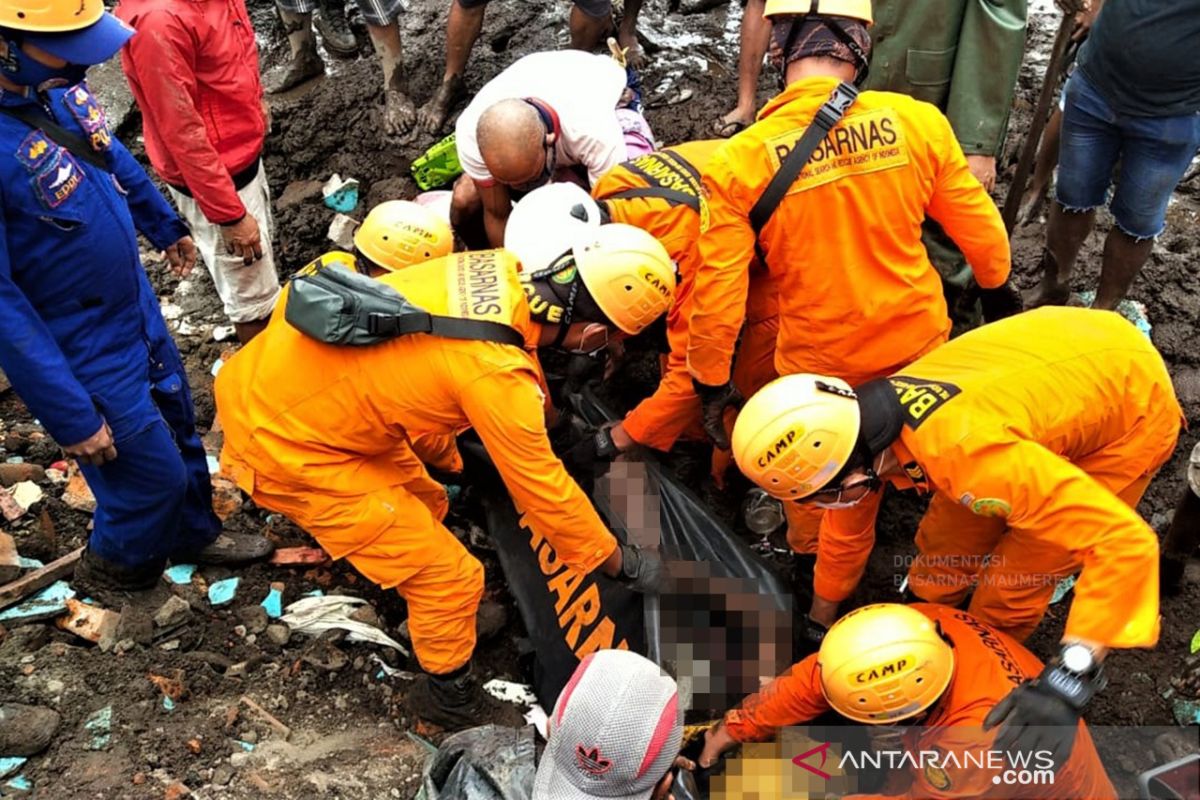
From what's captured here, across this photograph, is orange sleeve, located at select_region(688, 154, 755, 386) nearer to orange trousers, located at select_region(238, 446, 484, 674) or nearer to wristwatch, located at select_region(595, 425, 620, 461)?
wristwatch, located at select_region(595, 425, 620, 461)

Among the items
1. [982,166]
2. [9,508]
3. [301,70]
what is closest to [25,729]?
[9,508]

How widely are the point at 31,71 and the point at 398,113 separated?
2.74 m

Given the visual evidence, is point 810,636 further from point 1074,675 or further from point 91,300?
point 91,300

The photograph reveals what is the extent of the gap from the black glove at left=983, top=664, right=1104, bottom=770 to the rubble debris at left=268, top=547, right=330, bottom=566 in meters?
2.58

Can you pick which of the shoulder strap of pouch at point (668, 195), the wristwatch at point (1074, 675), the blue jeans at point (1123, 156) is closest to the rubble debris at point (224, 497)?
the shoulder strap of pouch at point (668, 195)

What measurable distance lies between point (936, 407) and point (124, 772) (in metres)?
2.56

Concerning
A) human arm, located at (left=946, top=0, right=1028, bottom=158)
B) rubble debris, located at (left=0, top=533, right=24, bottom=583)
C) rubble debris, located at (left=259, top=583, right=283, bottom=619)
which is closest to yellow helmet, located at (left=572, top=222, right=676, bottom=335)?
human arm, located at (left=946, top=0, right=1028, bottom=158)

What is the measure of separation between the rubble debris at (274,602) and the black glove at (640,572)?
4.50 ft

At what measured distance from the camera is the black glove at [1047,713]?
7.35 feet

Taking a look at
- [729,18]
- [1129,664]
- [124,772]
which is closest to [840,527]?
[1129,664]

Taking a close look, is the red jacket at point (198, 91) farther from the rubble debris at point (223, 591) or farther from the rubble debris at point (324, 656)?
the rubble debris at point (324, 656)

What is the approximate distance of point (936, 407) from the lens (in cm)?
252

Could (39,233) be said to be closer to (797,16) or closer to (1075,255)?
(797,16)

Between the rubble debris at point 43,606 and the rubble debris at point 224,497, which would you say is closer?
the rubble debris at point 43,606
